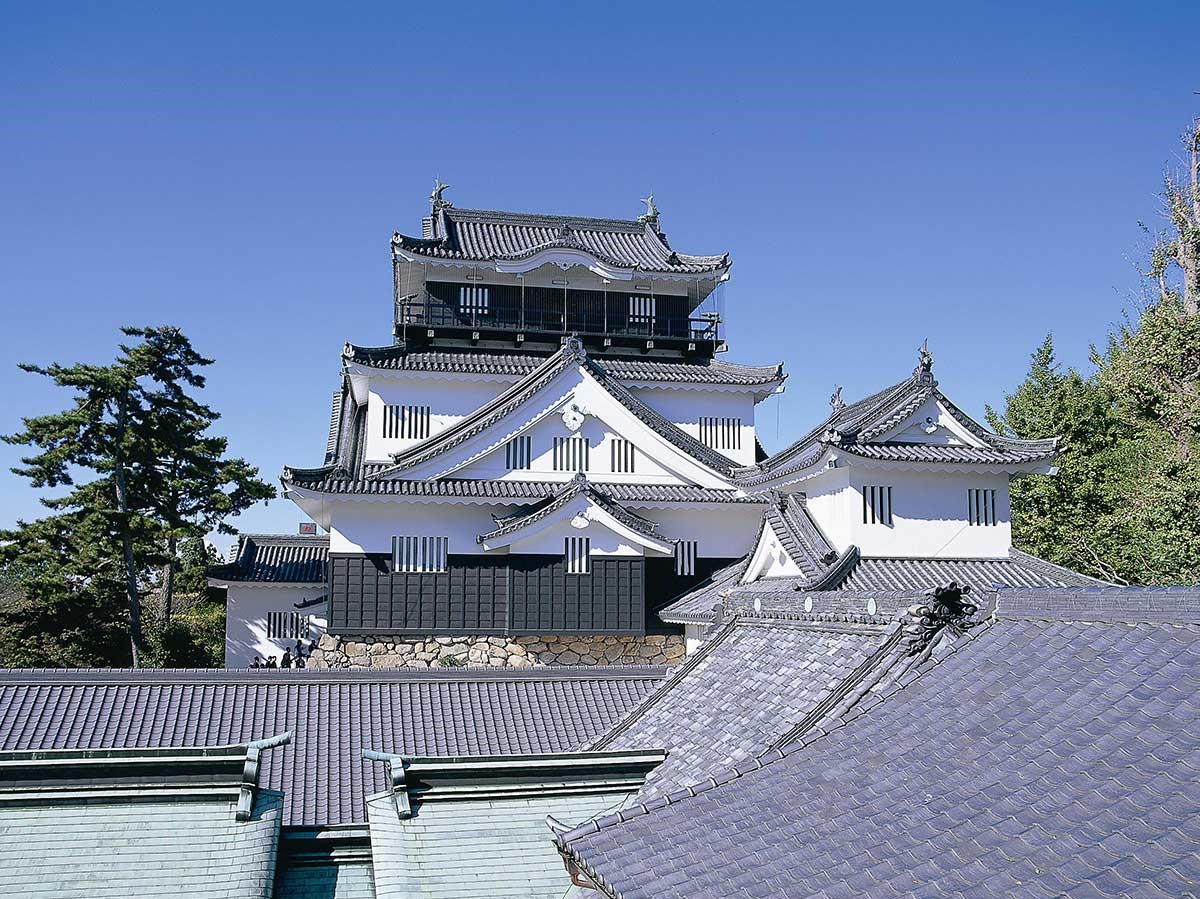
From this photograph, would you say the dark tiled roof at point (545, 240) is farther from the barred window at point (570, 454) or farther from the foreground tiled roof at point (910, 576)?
the foreground tiled roof at point (910, 576)

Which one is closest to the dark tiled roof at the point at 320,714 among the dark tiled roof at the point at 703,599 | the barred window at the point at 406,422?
the dark tiled roof at the point at 703,599

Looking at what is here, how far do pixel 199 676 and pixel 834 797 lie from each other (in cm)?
1048

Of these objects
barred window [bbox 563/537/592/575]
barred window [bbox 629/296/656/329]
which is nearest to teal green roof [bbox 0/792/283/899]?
barred window [bbox 563/537/592/575]

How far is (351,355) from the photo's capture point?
76.8ft

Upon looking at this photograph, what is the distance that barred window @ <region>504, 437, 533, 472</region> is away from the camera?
74.4 ft

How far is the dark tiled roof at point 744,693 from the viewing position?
8164mm

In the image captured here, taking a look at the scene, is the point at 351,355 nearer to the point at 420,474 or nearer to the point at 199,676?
the point at 420,474

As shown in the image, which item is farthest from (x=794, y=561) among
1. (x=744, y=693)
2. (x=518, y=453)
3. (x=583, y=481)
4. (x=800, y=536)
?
(x=744, y=693)

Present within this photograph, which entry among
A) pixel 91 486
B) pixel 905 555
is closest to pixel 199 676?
pixel 905 555

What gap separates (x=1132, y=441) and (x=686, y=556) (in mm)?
14615

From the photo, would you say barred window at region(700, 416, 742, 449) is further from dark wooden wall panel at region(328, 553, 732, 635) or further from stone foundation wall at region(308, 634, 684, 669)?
stone foundation wall at region(308, 634, 684, 669)

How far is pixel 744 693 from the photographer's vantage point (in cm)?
961

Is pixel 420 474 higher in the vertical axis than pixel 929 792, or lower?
higher

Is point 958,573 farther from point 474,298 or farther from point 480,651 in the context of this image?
point 474,298
